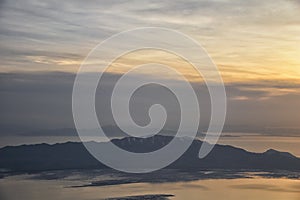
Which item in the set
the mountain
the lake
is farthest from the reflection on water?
the mountain

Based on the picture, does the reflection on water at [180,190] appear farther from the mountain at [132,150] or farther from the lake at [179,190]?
the mountain at [132,150]

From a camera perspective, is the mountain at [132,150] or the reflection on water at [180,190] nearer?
the reflection on water at [180,190]

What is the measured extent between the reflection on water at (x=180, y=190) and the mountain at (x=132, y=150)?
2.81 meters

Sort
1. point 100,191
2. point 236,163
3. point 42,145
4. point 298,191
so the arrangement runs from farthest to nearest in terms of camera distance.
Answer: point 42,145
point 236,163
point 100,191
point 298,191

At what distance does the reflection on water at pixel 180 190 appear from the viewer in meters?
15.5

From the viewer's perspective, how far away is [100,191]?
1705cm

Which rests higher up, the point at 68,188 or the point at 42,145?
the point at 42,145

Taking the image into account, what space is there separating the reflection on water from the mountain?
2.81m

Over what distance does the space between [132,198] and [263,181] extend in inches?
232

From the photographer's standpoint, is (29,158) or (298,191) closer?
(298,191)

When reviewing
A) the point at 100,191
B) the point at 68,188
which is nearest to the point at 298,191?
the point at 100,191

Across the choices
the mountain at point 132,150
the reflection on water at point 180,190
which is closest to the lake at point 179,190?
the reflection on water at point 180,190

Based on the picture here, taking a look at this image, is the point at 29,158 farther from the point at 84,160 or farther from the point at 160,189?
the point at 160,189

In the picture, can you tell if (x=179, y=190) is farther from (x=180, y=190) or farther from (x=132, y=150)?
(x=132, y=150)
